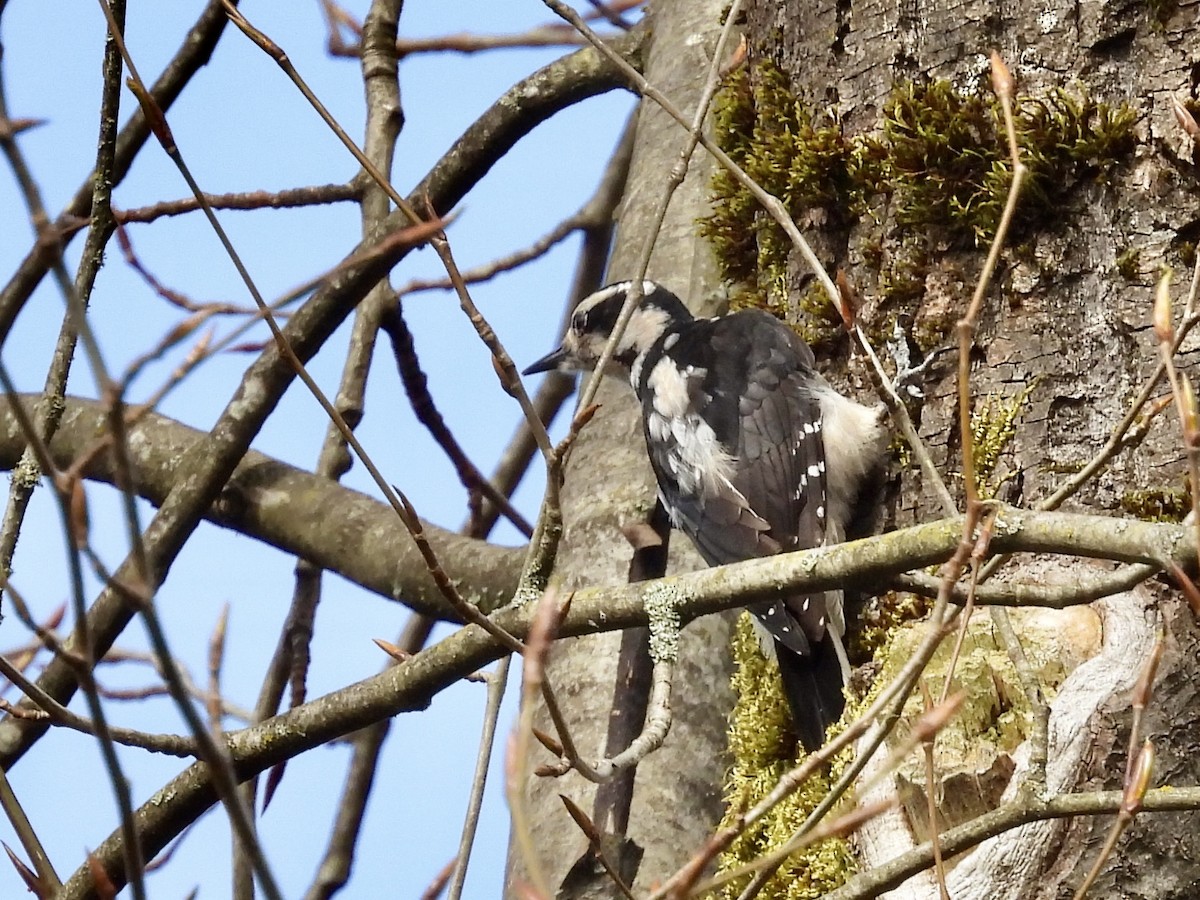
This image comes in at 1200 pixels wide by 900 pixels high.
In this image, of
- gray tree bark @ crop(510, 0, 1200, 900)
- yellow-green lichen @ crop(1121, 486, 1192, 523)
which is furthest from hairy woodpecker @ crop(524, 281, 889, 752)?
yellow-green lichen @ crop(1121, 486, 1192, 523)

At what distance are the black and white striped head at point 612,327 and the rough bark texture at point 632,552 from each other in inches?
2.3

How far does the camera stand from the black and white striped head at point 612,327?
11.1ft

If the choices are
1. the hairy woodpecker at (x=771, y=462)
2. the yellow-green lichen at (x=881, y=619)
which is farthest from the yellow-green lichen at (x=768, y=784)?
the yellow-green lichen at (x=881, y=619)

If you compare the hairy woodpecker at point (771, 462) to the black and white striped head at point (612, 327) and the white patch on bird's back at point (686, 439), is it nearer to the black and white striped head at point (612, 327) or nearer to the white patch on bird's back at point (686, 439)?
the white patch on bird's back at point (686, 439)

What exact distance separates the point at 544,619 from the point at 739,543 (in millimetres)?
1654

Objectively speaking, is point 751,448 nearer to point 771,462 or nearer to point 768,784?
point 771,462

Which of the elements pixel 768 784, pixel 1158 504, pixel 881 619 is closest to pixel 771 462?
pixel 881 619

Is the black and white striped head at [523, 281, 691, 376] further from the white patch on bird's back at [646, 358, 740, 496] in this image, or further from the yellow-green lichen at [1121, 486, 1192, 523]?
the yellow-green lichen at [1121, 486, 1192, 523]

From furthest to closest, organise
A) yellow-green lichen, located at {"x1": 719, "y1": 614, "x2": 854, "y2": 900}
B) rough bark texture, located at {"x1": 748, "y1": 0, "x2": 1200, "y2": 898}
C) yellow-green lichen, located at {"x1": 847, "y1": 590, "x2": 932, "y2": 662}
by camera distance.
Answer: yellow-green lichen, located at {"x1": 847, "y1": 590, "x2": 932, "y2": 662} → yellow-green lichen, located at {"x1": 719, "y1": 614, "x2": 854, "y2": 900} → rough bark texture, located at {"x1": 748, "y1": 0, "x2": 1200, "y2": 898}

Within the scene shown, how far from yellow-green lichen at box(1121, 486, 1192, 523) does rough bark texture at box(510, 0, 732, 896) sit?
86cm

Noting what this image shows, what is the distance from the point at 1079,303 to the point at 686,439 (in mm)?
913

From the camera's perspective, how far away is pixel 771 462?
2.78 meters

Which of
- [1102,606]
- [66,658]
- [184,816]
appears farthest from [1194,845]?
[66,658]

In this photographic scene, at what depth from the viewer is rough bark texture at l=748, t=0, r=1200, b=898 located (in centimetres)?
186
